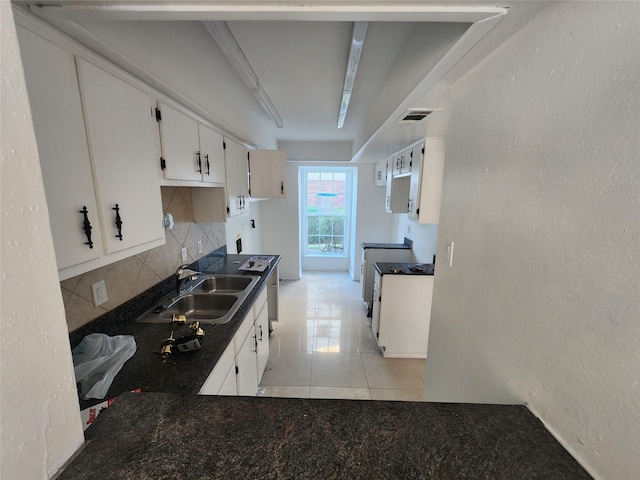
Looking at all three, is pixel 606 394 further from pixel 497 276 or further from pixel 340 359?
pixel 340 359

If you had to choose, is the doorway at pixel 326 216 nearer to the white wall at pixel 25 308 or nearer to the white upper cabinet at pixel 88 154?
the white upper cabinet at pixel 88 154

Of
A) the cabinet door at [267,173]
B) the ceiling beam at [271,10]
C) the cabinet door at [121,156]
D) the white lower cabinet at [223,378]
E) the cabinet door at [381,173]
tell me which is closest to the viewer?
the ceiling beam at [271,10]

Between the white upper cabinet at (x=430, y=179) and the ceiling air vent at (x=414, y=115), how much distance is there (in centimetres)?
49

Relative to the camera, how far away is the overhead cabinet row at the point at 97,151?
2.70 feet

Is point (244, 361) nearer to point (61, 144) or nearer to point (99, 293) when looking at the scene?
point (99, 293)

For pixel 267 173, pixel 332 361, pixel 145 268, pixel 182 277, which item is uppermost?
pixel 267 173

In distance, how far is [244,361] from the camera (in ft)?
5.99

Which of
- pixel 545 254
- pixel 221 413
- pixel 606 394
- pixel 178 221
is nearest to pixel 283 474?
pixel 221 413

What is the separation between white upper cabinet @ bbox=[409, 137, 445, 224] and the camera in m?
2.39

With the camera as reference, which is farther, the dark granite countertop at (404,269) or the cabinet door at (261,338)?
the dark granite countertop at (404,269)

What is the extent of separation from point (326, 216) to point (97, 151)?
4.93 metres

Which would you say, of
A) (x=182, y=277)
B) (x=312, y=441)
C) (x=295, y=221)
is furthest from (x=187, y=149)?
(x=295, y=221)

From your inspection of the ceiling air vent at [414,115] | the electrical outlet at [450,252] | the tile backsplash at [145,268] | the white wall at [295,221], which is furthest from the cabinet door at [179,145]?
the white wall at [295,221]

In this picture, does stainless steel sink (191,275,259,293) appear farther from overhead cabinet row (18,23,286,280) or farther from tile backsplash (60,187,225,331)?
overhead cabinet row (18,23,286,280)
